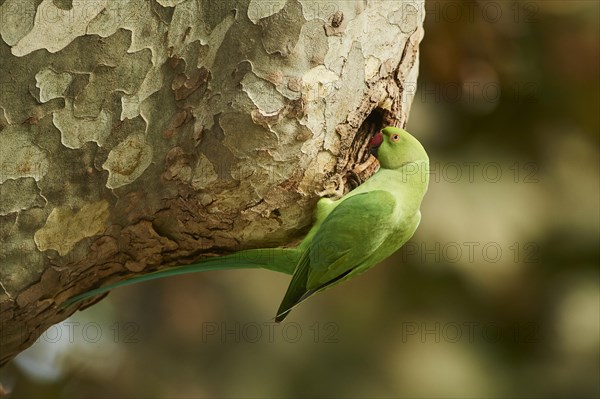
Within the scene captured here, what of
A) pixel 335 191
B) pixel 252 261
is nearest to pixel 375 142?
pixel 335 191

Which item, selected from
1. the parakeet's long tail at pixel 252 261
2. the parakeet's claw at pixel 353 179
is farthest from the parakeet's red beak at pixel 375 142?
the parakeet's long tail at pixel 252 261

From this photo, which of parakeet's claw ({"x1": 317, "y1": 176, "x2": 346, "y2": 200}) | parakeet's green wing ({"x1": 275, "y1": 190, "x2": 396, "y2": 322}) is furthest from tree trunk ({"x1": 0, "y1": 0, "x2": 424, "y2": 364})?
parakeet's green wing ({"x1": 275, "y1": 190, "x2": 396, "y2": 322})

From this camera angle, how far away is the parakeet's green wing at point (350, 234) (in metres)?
2.24

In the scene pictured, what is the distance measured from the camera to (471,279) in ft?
17.7

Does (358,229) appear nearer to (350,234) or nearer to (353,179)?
(350,234)

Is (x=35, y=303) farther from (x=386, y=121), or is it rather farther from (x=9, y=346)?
(x=386, y=121)

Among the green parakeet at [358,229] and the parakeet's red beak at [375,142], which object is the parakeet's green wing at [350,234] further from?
the parakeet's red beak at [375,142]

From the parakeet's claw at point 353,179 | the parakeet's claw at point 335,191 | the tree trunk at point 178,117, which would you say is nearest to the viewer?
the tree trunk at point 178,117

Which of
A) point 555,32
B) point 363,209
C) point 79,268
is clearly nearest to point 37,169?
point 79,268

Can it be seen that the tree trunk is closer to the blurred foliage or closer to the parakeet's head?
the parakeet's head

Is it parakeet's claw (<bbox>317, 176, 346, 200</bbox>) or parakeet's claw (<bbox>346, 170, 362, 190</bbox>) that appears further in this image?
parakeet's claw (<bbox>346, 170, 362, 190</bbox>)

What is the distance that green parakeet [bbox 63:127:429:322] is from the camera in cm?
225

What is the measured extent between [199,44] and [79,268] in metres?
0.84

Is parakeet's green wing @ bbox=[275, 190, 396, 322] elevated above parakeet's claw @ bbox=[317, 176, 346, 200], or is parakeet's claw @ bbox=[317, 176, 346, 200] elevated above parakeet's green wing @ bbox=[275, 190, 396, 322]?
parakeet's claw @ bbox=[317, 176, 346, 200]
